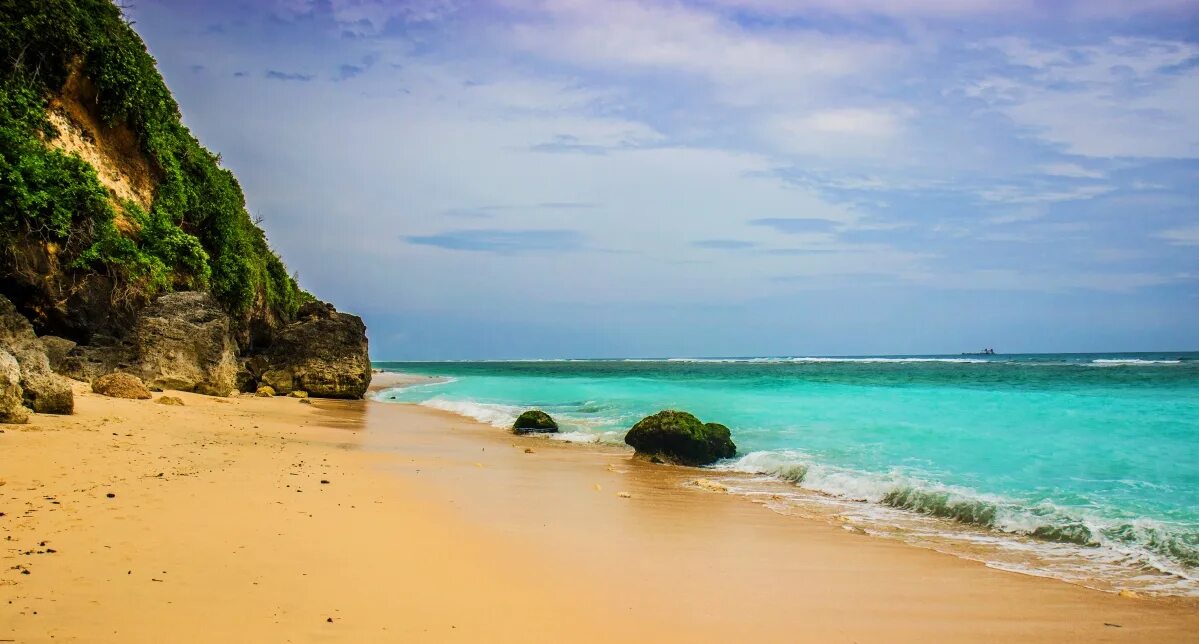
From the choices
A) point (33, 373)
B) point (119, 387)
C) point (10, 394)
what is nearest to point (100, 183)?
point (119, 387)

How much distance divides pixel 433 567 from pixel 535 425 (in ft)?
39.4

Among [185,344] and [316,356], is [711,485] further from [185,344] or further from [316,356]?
[316,356]

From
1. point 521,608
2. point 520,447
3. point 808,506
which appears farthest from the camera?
point 520,447

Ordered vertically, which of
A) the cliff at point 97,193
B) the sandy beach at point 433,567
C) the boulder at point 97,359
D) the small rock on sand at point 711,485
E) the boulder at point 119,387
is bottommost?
the small rock on sand at point 711,485

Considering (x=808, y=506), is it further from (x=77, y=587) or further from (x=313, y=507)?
(x=77, y=587)

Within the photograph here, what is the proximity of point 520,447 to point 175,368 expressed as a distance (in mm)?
8438

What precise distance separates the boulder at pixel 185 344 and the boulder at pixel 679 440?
10.7m

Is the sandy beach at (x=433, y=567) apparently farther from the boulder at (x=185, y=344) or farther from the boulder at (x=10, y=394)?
the boulder at (x=185, y=344)

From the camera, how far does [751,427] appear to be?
55.5 ft

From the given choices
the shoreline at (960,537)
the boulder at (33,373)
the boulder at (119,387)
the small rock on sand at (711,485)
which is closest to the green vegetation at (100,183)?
the boulder at (119,387)

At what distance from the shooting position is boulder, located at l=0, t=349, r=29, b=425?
7645 mm

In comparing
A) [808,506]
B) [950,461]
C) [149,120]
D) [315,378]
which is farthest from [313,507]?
[315,378]

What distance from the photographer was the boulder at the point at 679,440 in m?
12.3

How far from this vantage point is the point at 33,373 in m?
8.84
